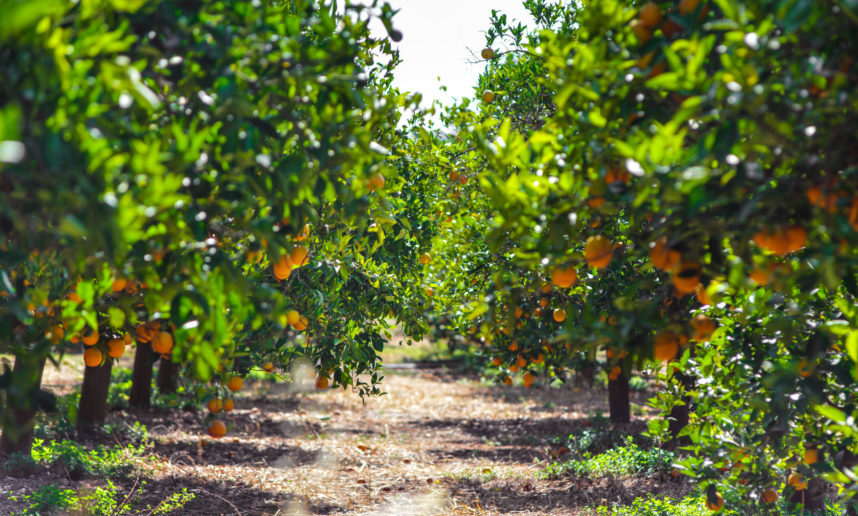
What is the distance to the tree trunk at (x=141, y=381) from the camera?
29.4ft

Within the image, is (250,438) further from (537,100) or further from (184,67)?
(184,67)

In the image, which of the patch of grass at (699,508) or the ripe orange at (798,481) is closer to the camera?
the ripe orange at (798,481)

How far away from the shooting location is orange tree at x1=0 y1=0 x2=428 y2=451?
1.31 meters

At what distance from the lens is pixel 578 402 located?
1286 cm

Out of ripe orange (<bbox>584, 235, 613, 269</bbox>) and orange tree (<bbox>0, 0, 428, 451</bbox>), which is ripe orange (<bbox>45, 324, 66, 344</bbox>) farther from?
ripe orange (<bbox>584, 235, 613, 269</bbox>)

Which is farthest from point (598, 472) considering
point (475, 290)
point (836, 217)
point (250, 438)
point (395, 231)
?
point (836, 217)

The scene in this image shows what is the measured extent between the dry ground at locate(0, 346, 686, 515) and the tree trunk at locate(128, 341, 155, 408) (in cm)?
23

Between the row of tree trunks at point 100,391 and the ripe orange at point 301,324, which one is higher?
the ripe orange at point 301,324

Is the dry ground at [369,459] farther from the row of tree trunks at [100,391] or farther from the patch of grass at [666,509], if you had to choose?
the patch of grass at [666,509]

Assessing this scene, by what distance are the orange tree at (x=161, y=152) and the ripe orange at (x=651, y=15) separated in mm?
797

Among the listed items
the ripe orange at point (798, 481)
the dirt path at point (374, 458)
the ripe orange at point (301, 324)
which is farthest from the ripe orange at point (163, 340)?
the dirt path at point (374, 458)

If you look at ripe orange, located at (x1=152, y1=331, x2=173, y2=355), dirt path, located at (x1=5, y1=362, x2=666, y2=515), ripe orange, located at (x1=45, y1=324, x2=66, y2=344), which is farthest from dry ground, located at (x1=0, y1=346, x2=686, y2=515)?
Result: ripe orange, located at (x1=152, y1=331, x2=173, y2=355)

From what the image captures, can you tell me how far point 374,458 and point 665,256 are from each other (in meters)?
6.95

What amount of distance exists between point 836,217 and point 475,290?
14.7 feet
